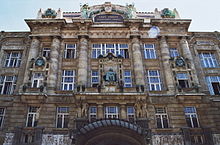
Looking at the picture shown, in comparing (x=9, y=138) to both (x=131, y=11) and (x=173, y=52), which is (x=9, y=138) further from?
(x=131, y=11)

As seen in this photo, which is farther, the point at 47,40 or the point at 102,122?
the point at 47,40

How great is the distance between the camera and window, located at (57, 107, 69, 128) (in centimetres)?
1948

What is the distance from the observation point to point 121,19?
26.0 meters

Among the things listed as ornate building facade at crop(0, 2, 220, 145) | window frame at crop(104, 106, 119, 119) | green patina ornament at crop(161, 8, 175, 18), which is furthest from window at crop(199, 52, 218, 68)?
window frame at crop(104, 106, 119, 119)

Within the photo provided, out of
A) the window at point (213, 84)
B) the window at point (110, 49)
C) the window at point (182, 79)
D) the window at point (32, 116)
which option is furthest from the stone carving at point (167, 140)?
the window at point (32, 116)

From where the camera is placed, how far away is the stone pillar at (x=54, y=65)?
21122 mm

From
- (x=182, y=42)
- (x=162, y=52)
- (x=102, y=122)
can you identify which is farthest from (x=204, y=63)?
(x=102, y=122)

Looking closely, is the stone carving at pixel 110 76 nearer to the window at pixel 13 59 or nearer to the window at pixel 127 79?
the window at pixel 127 79

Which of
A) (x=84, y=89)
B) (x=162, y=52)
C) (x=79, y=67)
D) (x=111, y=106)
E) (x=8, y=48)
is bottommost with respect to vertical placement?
(x=111, y=106)

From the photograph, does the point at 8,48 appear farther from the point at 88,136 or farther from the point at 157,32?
the point at 157,32

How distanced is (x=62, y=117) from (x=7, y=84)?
8012 millimetres

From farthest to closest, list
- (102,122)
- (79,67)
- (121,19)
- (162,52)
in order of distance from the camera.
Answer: (121,19)
(162,52)
(79,67)
(102,122)

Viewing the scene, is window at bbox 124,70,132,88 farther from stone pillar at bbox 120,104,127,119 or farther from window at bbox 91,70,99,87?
window at bbox 91,70,99,87

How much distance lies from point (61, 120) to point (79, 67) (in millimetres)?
6068
